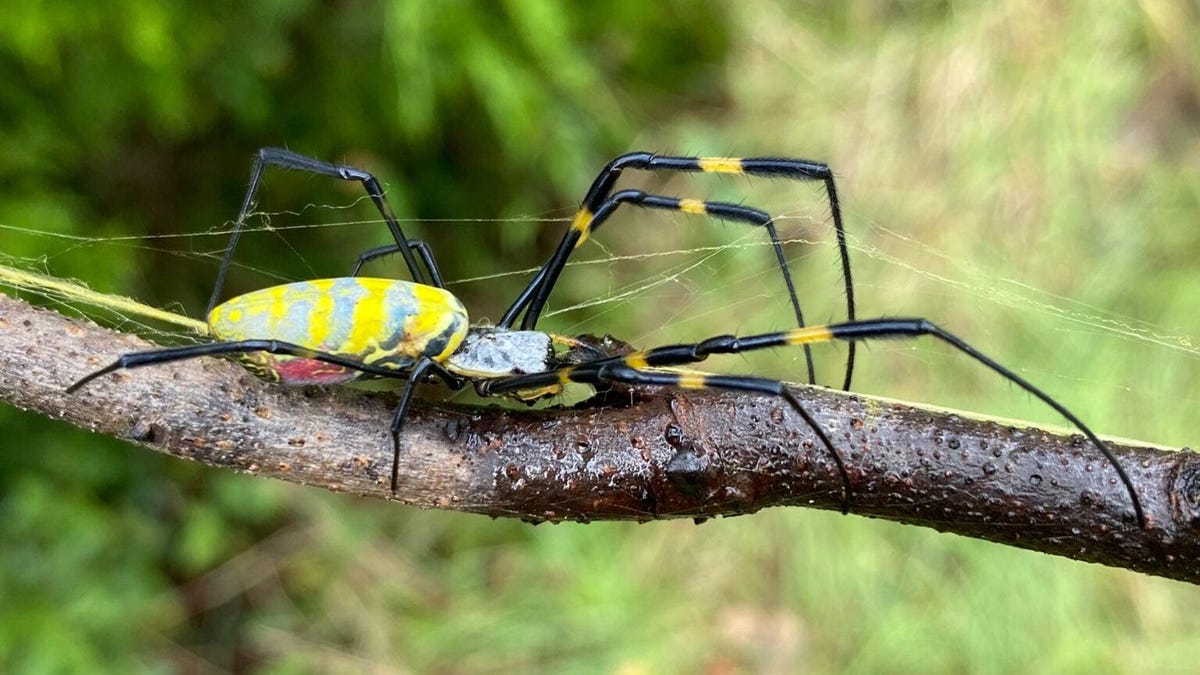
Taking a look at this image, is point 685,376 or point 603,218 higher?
point 603,218

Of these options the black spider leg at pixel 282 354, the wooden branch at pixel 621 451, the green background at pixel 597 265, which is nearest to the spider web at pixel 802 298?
the green background at pixel 597 265

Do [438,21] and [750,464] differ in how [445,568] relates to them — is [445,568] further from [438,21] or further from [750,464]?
[750,464]

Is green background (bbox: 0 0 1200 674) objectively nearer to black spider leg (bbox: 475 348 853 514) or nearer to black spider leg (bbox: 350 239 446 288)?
black spider leg (bbox: 350 239 446 288)

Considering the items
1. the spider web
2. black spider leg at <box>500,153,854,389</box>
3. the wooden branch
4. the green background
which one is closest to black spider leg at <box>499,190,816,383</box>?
black spider leg at <box>500,153,854,389</box>

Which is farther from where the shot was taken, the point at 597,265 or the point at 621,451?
the point at 597,265

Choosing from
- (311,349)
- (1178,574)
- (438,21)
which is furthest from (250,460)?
(438,21)

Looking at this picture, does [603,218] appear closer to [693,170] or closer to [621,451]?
[693,170]

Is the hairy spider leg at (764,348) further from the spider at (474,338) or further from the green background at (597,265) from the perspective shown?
the green background at (597,265)

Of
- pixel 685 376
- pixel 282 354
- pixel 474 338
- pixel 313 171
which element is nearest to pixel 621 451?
pixel 685 376
